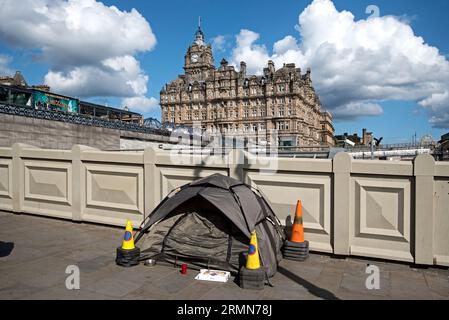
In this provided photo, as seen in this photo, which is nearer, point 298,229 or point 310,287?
point 310,287

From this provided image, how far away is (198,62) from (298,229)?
13668 cm

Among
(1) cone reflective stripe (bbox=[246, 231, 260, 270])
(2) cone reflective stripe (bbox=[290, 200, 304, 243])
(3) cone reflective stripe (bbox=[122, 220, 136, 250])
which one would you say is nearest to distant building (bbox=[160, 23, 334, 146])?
(2) cone reflective stripe (bbox=[290, 200, 304, 243])

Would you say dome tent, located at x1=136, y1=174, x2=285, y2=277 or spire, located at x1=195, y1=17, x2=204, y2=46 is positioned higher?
spire, located at x1=195, y1=17, x2=204, y2=46

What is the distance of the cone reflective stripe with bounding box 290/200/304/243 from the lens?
6766 millimetres

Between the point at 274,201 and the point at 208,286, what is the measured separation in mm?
2856

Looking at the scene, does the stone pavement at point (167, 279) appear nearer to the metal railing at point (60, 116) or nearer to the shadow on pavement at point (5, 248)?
the shadow on pavement at point (5, 248)

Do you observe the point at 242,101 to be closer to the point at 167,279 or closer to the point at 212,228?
the point at 212,228

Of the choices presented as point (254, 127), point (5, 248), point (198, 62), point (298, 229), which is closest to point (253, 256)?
point (298, 229)

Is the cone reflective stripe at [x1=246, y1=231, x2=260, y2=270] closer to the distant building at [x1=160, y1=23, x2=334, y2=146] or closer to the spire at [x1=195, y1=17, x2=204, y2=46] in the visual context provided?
the distant building at [x1=160, y1=23, x2=334, y2=146]

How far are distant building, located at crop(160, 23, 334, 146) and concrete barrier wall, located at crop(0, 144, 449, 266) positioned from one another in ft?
284

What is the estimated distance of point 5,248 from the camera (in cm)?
715

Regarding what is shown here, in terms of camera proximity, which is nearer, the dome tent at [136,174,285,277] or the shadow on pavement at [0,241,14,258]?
the dome tent at [136,174,285,277]

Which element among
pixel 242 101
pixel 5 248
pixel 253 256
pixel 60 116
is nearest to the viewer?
pixel 253 256

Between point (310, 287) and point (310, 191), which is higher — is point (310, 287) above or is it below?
below
